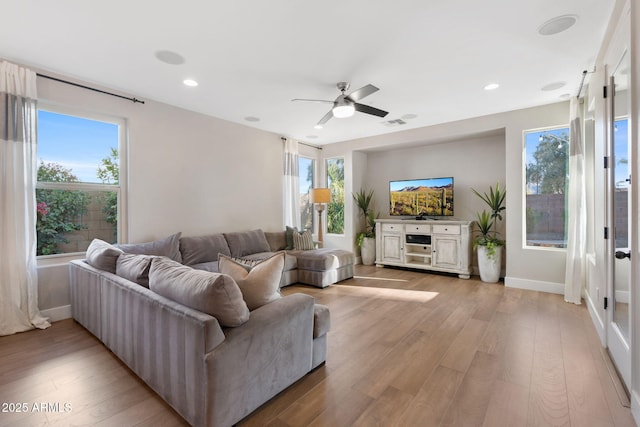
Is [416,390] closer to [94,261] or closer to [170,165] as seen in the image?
[94,261]

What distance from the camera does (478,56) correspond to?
2.91 meters

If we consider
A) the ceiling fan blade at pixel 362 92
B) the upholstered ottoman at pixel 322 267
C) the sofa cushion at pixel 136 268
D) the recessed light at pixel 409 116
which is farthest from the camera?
the recessed light at pixel 409 116

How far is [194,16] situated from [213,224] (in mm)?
3140

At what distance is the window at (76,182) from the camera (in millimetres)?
3314

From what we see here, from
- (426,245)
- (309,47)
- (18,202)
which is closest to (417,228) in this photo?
(426,245)

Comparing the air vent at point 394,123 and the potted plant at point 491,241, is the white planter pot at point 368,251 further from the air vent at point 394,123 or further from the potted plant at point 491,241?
the air vent at point 394,123

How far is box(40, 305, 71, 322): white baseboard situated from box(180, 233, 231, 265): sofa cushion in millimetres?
1288

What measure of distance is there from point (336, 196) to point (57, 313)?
A: 5.08 meters

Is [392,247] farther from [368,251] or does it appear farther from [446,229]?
[446,229]

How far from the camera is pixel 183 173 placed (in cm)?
439

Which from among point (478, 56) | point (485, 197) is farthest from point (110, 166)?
point (485, 197)

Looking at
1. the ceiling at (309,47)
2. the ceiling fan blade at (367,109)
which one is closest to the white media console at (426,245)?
the ceiling at (309,47)

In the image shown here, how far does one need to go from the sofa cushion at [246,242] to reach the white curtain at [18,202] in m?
2.25

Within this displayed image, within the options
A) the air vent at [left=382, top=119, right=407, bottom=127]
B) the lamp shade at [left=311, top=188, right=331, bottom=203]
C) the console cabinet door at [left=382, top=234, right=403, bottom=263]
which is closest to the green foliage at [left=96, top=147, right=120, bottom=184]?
the lamp shade at [left=311, top=188, right=331, bottom=203]
